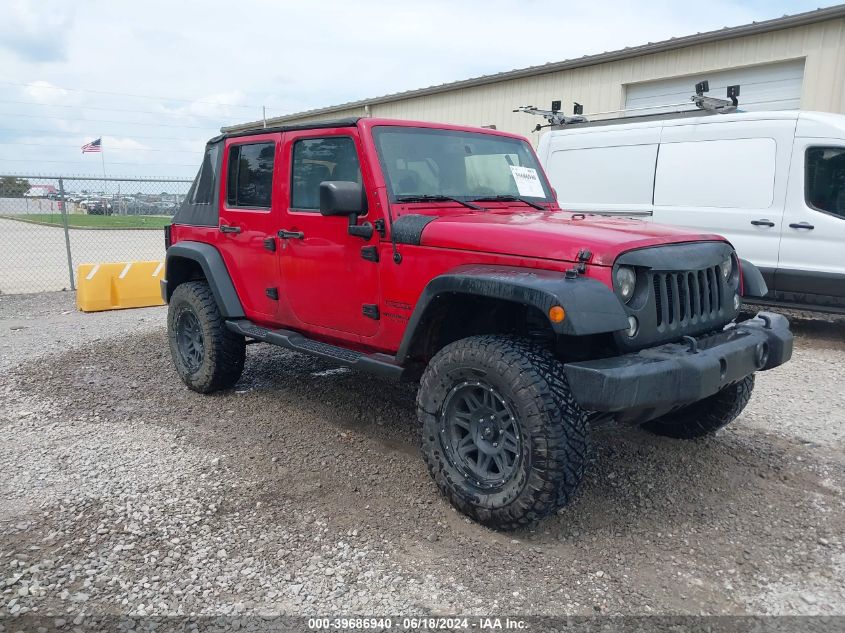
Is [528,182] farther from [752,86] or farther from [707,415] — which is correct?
[752,86]

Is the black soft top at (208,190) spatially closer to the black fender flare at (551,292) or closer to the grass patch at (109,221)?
the black fender flare at (551,292)

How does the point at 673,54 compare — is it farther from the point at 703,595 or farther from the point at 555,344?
the point at 703,595

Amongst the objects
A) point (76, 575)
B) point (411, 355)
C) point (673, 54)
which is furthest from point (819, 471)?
point (673, 54)

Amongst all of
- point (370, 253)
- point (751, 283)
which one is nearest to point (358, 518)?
point (370, 253)

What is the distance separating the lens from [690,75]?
10.6 meters

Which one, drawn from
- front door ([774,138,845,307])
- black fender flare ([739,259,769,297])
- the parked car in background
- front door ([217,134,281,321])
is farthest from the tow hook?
the parked car in background

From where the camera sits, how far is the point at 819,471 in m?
3.76

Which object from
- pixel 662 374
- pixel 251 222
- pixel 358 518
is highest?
pixel 251 222

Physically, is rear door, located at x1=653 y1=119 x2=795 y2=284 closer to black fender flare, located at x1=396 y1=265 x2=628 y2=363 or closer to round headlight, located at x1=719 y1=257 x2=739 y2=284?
round headlight, located at x1=719 y1=257 x2=739 y2=284

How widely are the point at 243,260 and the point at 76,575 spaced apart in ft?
7.95

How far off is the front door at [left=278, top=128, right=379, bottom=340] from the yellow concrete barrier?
5.31 metres

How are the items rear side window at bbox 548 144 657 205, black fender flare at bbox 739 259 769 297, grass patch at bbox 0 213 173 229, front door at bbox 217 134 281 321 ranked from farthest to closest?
1. grass patch at bbox 0 213 173 229
2. rear side window at bbox 548 144 657 205
3. front door at bbox 217 134 281 321
4. black fender flare at bbox 739 259 769 297

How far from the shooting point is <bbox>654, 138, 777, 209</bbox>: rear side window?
6.81 meters

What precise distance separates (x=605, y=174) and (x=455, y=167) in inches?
176
